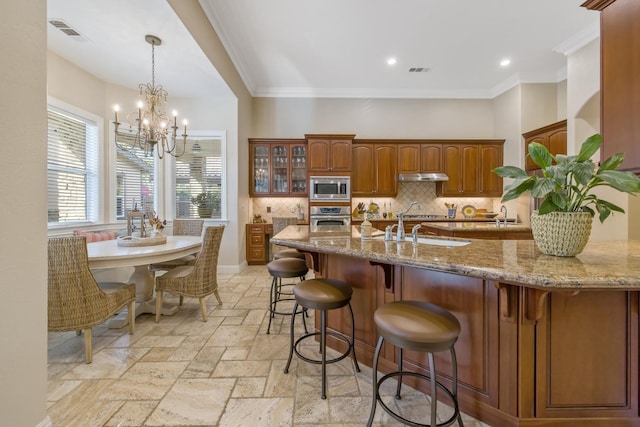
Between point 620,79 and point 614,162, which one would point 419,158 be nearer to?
point 620,79

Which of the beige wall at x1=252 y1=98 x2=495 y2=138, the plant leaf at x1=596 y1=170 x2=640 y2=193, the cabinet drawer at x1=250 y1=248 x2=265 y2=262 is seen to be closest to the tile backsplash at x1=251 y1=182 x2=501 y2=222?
the cabinet drawer at x1=250 y1=248 x2=265 y2=262

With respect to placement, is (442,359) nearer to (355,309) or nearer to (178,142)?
(355,309)

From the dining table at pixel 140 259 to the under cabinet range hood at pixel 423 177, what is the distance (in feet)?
13.6

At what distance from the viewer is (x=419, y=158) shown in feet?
18.7

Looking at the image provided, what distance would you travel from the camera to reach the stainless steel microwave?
540 cm

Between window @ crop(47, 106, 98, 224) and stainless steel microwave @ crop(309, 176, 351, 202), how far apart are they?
11.6ft

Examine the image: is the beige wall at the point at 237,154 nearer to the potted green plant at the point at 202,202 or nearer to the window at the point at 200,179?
the window at the point at 200,179

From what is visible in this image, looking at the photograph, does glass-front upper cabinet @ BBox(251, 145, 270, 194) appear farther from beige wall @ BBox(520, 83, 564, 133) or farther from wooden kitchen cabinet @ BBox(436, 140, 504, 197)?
beige wall @ BBox(520, 83, 564, 133)

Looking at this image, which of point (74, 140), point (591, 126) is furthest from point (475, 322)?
point (74, 140)

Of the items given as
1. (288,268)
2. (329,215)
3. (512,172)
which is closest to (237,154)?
(329,215)

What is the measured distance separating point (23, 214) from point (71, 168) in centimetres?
335

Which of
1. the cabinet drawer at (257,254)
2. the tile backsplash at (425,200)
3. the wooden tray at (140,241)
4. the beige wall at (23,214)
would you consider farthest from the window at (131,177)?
the tile backsplash at (425,200)

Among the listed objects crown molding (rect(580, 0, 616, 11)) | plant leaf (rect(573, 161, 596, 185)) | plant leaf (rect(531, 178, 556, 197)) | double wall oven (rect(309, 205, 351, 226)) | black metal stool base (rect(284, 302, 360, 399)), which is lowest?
black metal stool base (rect(284, 302, 360, 399))

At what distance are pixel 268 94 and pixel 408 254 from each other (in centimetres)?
537
